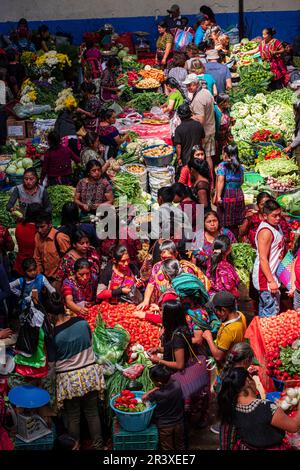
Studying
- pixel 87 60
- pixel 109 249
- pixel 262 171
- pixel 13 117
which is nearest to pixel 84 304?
pixel 109 249

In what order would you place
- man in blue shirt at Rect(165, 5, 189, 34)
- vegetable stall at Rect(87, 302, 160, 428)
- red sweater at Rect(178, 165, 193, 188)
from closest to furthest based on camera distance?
vegetable stall at Rect(87, 302, 160, 428)
red sweater at Rect(178, 165, 193, 188)
man in blue shirt at Rect(165, 5, 189, 34)

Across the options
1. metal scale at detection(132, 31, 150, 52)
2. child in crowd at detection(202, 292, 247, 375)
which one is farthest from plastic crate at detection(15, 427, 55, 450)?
metal scale at detection(132, 31, 150, 52)

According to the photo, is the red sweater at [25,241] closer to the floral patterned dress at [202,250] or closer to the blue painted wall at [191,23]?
the floral patterned dress at [202,250]

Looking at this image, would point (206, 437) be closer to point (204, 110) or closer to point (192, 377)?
point (192, 377)

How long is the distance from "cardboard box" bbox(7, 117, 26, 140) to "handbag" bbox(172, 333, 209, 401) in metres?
7.93

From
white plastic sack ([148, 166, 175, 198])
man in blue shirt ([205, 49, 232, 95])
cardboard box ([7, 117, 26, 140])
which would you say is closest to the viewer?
white plastic sack ([148, 166, 175, 198])

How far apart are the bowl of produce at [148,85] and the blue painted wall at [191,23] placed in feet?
15.4

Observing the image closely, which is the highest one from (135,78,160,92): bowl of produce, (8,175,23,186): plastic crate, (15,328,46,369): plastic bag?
(135,78,160,92): bowl of produce

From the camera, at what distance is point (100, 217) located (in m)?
10.9

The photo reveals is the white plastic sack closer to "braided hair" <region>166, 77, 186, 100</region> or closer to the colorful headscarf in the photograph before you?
"braided hair" <region>166, 77, 186, 100</region>

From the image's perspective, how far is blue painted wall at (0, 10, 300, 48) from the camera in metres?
21.1

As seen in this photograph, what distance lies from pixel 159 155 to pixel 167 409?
5874 millimetres
